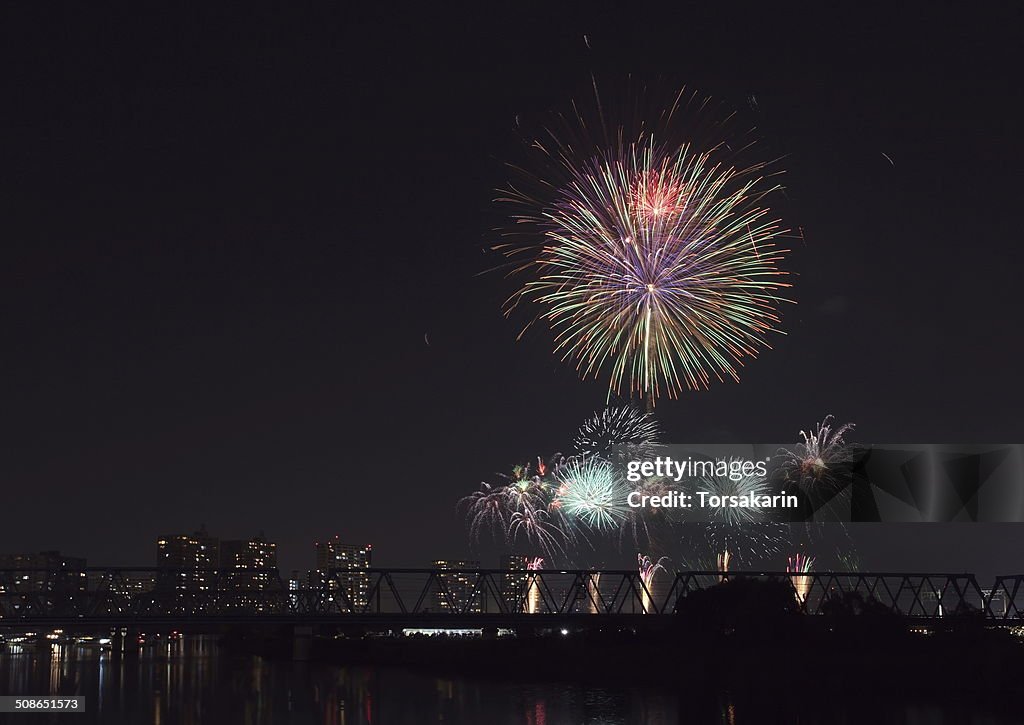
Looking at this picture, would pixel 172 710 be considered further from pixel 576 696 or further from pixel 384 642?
pixel 384 642

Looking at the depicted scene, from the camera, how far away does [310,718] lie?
91250 mm

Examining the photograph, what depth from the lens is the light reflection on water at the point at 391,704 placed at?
3484 inches

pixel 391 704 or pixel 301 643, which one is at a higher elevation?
pixel 301 643

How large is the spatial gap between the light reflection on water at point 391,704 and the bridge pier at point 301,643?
13737mm

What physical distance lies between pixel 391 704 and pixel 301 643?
64.4m

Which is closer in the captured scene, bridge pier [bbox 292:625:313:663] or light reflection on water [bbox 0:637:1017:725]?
light reflection on water [bbox 0:637:1017:725]

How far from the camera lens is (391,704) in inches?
3996

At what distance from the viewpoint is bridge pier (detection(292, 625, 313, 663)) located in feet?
525

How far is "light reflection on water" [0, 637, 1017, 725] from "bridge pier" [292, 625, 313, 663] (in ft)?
45.1

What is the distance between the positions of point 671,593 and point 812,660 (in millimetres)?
23008

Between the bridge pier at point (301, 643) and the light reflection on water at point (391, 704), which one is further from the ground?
the bridge pier at point (301, 643)

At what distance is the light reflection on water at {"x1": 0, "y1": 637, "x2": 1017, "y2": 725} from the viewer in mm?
88500

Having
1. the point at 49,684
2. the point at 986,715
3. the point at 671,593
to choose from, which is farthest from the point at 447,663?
the point at 986,715

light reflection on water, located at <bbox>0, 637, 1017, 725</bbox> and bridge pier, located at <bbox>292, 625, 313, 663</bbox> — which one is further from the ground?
bridge pier, located at <bbox>292, 625, 313, 663</bbox>
